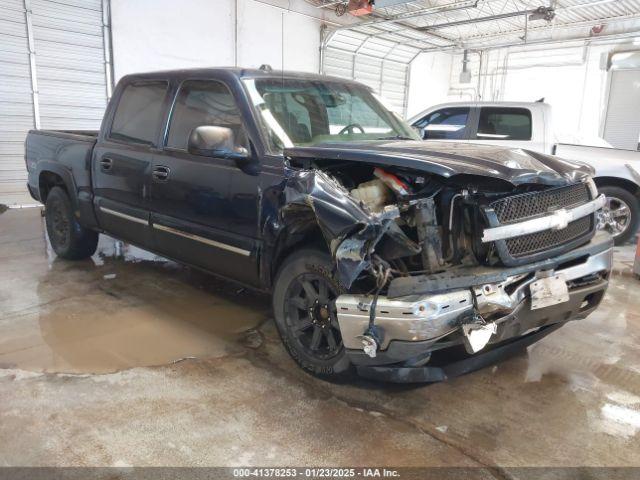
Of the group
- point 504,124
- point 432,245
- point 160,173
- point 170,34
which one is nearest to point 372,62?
point 170,34

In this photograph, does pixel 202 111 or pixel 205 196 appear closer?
pixel 205 196

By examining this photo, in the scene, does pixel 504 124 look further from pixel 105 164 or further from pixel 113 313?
pixel 113 313

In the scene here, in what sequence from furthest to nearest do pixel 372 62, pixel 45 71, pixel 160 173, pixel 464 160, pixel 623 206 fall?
pixel 372 62 → pixel 45 71 → pixel 623 206 → pixel 160 173 → pixel 464 160

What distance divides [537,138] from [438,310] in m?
5.43

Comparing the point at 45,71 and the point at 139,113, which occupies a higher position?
the point at 45,71

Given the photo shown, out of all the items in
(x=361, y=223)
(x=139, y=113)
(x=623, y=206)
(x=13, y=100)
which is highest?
(x=13, y=100)

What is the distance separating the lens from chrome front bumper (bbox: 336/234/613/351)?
2.15 m

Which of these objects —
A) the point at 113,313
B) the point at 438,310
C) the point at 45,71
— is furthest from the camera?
the point at 45,71

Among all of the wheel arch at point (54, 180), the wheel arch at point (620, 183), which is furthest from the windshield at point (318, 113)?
the wheel arch at point (620, 183)

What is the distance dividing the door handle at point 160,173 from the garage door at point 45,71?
6.07m

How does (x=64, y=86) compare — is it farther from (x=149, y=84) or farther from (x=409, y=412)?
(x=409, y=412)

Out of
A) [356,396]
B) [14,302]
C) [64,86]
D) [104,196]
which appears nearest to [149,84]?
[104,196]

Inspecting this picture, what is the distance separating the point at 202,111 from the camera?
11.5ft

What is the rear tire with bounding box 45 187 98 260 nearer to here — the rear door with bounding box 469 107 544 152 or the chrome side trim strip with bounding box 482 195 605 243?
the chrome side trim strip with bounding box 482 195 605 243
